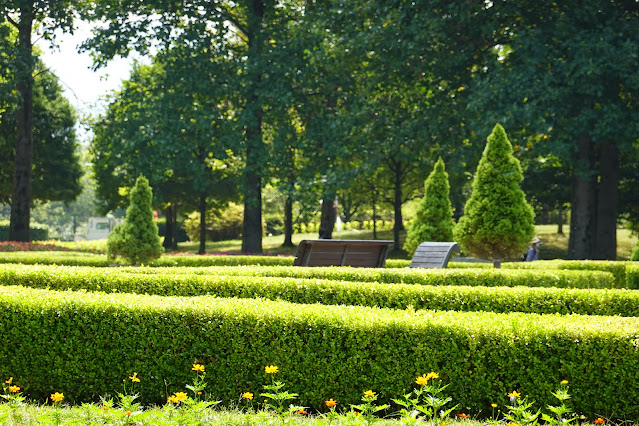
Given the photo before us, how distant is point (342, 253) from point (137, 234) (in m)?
5.22

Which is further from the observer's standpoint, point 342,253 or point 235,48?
point 235,48

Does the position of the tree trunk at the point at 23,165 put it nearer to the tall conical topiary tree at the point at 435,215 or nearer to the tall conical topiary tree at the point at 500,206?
the tall conical topiary tree at the point at 435,215

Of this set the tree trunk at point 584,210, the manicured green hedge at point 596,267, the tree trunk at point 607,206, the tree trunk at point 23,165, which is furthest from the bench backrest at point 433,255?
the tree trunk at point 23,165

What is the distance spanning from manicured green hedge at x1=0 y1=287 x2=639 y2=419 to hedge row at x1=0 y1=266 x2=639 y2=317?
1303 mm

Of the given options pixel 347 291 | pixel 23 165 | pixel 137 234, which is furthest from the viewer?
pixel 23 165

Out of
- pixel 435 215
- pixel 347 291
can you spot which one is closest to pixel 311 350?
pixel 347 291

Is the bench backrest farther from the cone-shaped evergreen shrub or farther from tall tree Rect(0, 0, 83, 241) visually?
tall tree Rect(0, 0, 83, 241)

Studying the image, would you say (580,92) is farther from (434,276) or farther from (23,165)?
(23,165)

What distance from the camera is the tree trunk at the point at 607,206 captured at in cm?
1941

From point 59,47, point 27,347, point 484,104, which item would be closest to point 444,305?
point 27,347

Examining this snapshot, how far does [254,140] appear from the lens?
78.6 ft

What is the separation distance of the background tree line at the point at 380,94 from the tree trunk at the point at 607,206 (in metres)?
0.04

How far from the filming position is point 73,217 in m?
118

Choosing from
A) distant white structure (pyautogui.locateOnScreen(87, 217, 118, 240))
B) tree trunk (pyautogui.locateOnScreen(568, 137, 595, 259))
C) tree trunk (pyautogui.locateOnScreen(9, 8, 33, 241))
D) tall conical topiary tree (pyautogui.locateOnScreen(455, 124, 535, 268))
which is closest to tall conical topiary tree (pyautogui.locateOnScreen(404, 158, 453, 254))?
tall conical topiary tree (pyautogui.locateOnScreen(455, 124, 535, 268))
